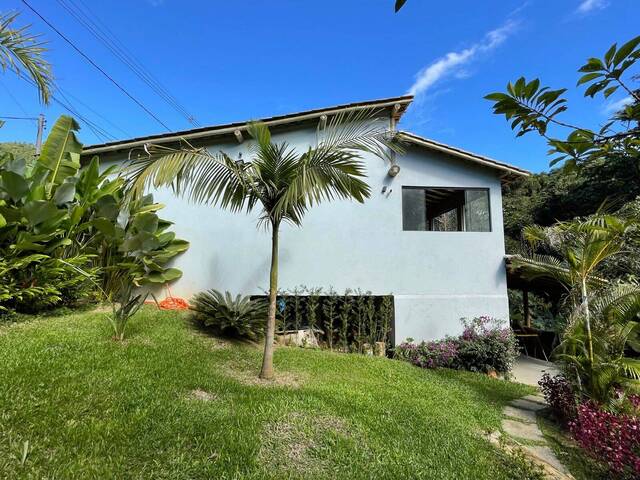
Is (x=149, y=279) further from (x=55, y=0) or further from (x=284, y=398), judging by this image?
(x=55, y=0)

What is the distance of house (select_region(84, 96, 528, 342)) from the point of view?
9508 mm

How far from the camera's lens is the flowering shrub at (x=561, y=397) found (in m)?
5.73

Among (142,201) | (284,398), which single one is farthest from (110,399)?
(142,201)

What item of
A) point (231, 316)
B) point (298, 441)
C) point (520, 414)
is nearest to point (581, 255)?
point (520, 414)

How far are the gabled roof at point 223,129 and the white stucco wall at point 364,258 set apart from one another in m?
0.55

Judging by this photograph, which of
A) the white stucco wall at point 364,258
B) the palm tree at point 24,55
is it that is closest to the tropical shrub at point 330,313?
the white stucco wall at point 364,258

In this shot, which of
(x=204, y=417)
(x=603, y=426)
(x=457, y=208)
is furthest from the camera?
(x=457, y=208)

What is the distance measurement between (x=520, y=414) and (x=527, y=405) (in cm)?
83

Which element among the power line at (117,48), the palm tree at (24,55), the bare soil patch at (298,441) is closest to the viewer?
the bare soil patch at (298,441)

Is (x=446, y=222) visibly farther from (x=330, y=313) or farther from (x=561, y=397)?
(x=561, y=397)

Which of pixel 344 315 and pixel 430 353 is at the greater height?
pixel 344 315

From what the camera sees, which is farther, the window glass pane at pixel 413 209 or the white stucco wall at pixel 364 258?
the window glass pane at pixel 413 209

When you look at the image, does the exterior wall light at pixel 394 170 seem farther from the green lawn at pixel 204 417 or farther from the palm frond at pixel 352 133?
the green lawn at pixel 204 417

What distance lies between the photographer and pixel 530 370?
427 inches
